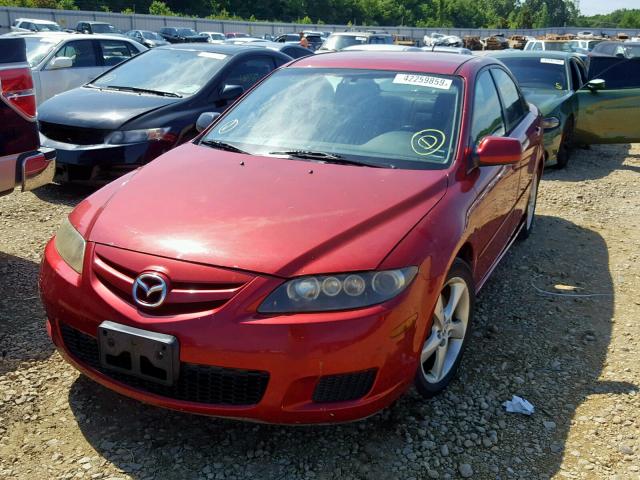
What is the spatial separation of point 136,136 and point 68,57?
411 centimetres

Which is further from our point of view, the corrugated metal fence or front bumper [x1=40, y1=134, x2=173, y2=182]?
the corrugated metal fence

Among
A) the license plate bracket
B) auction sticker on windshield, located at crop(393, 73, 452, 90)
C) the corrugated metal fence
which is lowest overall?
the corrugated metal fence

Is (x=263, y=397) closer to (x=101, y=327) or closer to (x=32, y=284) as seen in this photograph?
(x=101, y=327)

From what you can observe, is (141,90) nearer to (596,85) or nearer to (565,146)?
(565,146)

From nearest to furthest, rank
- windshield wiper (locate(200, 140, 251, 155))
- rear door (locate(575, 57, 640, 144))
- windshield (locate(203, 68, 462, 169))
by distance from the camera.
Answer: windshield (locate(203, 68, 462, 169)), windshield wiper (locate(200, 140, 251, 155)), rear door (locate(575, 57, 640, 144))

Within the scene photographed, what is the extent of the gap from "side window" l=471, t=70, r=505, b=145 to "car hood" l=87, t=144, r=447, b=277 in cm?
61

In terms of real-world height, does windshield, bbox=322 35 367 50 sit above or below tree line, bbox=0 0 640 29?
above

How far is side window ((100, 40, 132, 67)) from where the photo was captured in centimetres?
1002

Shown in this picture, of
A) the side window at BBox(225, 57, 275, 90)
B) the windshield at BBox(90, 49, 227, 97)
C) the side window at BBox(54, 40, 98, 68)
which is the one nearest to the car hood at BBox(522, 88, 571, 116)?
the side window at BBox(225, 57, 275, 90)

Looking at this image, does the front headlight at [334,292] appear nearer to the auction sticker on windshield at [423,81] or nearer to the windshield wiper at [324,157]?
the windshield wiper at [324,157]

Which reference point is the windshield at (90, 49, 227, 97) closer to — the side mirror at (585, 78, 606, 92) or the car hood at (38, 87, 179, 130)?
the car hood at (38, 87, 179, 130)

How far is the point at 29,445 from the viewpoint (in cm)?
264

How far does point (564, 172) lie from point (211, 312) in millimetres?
7238

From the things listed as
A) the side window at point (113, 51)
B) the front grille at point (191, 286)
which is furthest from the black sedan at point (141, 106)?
the front grille at point (191, 286)
